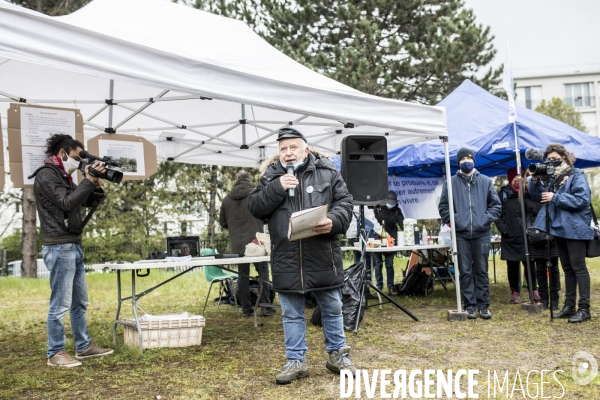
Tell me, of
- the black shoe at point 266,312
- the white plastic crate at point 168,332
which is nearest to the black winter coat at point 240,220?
the black shoe at point 266,312

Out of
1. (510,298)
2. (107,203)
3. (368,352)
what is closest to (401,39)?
(107,203)

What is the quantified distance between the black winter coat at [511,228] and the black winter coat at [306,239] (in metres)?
3.83

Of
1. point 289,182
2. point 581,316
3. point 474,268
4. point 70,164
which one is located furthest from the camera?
point 474,268

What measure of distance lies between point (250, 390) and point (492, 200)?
3.53 metres

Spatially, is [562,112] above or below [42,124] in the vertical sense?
above

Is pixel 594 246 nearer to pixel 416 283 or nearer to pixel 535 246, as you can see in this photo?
pixel 535 246

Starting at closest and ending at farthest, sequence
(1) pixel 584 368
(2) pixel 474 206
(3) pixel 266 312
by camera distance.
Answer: (1) pixel 584 368, (2) pixel 474 206, (3) pixel 266 312

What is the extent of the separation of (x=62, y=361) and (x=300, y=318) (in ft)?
6.20

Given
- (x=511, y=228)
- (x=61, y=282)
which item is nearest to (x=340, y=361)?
(x=61, y=282)

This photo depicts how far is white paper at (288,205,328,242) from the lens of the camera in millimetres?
3311

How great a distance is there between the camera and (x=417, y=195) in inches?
361

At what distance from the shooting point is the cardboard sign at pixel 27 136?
4.84m

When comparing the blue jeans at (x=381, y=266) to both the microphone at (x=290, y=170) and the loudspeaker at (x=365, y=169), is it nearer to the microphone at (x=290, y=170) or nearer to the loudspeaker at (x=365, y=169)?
the loudspeaker at (x=365, y=169)

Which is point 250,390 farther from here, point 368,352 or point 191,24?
point 191,24
